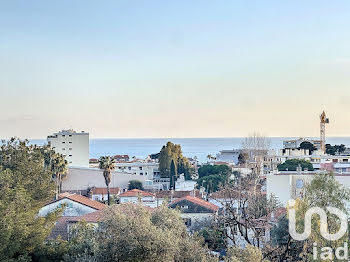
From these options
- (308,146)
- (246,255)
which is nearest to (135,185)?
(308,146)

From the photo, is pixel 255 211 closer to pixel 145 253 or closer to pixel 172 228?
pixel 172 228

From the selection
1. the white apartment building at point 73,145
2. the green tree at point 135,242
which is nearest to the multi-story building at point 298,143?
the white apartment building at point 73,145

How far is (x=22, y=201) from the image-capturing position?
17219mm

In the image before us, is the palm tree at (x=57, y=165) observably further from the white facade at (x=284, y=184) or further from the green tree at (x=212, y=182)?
the white facade at (x=284, y=184)

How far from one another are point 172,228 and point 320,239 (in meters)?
4.44

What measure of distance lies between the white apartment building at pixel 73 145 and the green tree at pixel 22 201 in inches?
2288

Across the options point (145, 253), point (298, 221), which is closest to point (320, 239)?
point (298, 221)

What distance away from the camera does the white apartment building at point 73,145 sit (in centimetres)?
8238

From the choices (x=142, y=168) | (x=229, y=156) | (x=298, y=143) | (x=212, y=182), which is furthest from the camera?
(x=229, y=156)

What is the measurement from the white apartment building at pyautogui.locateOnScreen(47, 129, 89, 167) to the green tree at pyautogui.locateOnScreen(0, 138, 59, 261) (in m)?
58.1

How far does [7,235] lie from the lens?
14836 mm

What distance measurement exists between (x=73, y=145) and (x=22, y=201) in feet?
219

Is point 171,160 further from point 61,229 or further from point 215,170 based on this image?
point 61,229

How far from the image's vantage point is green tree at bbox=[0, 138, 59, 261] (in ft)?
50.4
